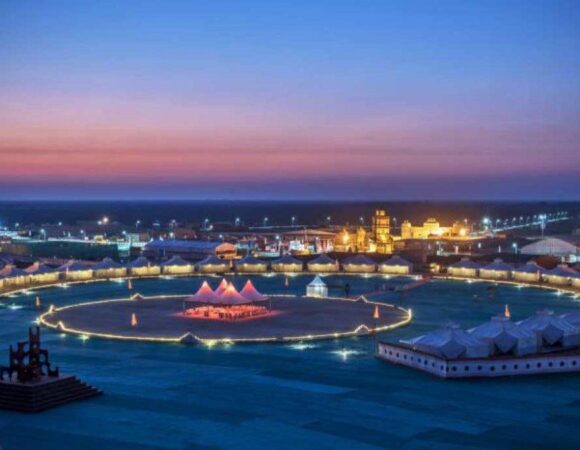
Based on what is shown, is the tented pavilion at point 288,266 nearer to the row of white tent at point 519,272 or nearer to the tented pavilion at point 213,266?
the tented pavilion at point 213,266

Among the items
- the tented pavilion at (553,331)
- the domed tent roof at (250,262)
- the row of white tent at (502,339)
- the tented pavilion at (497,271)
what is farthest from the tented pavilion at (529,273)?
the tented pavilion at (553,331)

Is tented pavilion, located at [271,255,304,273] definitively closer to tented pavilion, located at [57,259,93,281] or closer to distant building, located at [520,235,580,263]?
tented pavilion, located at [57,259,93,281]

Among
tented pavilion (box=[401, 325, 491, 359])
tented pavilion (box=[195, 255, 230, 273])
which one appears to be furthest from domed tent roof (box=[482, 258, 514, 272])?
tented pavilion (box=[401, 325, 491, 359])

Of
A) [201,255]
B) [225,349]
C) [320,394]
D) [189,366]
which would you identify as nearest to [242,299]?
[225,349]

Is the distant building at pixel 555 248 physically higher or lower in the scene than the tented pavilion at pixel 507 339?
higher

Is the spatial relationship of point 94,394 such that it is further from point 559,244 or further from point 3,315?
point 559,244

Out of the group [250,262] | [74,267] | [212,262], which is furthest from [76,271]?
[250,262]
